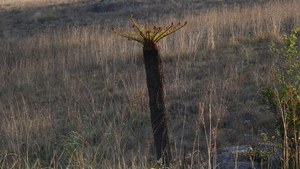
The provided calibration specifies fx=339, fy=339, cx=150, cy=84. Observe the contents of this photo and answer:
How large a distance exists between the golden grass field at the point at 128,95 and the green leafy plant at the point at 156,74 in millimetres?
163

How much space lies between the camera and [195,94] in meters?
5.34

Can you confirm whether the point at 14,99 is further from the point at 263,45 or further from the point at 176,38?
the point at 263,45

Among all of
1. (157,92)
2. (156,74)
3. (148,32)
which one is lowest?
(157,92)

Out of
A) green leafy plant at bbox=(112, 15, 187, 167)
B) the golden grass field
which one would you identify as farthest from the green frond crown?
the golden grass field

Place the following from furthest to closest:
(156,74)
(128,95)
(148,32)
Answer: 1. (128,95)
2. (156,74)
3. (148,32)

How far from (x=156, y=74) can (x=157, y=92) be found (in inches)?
Answer: 5.9

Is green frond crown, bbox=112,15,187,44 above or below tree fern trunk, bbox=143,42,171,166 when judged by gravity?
above

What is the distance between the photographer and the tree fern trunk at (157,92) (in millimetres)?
2686

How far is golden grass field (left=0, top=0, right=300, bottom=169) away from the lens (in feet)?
12.7

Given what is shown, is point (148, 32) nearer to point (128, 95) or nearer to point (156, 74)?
point (156, 74)

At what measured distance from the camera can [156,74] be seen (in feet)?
8.97

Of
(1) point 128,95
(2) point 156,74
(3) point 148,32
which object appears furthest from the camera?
(1) point 128,95

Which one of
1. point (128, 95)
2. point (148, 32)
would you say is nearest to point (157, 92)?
point (148, 32)

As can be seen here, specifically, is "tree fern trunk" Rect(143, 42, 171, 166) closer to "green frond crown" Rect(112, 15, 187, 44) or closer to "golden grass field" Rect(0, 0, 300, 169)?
"green frond crown" Rect(112, 15, 187, 44)
